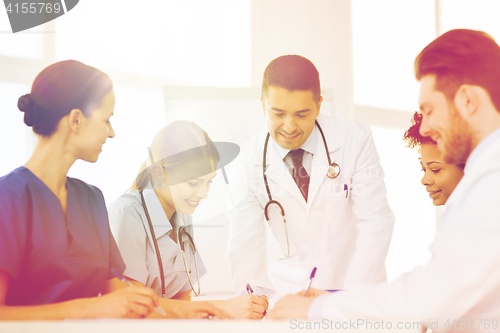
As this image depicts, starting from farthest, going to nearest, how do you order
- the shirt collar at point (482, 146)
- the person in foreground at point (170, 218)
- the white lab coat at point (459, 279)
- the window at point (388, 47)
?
the window at point (388, 47) → the person in foreground at point (170, 218) → the shirt collar at point (482, 146) → the white lab coat at point (459, 279)

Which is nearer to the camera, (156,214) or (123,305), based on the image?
(123,305)

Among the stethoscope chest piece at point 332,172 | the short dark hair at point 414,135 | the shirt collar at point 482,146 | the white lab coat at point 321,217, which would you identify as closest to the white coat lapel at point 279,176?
the white lab coat at point 321,217

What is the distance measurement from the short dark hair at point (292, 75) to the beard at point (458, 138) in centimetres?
51

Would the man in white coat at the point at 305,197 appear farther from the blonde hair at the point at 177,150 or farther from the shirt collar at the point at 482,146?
the shirt collar at the point at 482,146

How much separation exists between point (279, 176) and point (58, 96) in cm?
80

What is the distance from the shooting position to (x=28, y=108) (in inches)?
44.0

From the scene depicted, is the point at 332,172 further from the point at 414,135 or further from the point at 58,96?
the point at 58,96

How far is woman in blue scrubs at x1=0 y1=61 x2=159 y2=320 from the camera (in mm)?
981

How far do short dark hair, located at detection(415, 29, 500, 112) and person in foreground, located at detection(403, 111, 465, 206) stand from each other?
0.39 meters

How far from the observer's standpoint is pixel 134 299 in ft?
3.24

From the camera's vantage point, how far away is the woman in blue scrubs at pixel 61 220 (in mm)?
981

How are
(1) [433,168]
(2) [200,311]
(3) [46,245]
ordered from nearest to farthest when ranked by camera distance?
(3) [46,245]
(2) [200,311]
(1) [433,168]

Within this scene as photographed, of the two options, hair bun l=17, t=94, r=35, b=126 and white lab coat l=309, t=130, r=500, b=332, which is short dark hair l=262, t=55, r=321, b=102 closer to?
white lab coat l=309, t=130, r=500, b=332

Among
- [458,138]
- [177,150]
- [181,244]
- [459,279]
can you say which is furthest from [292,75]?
[459,279]
